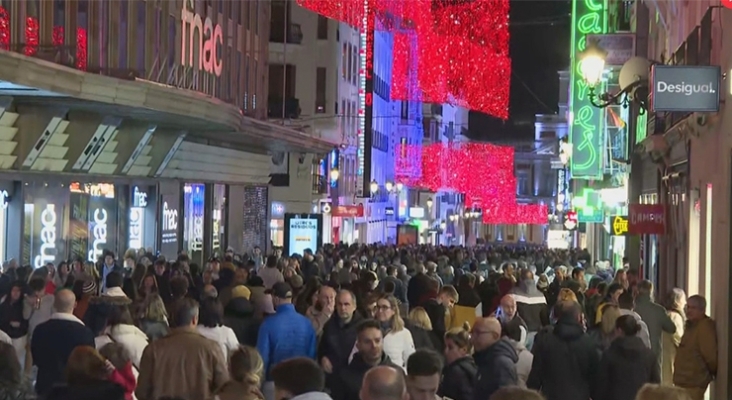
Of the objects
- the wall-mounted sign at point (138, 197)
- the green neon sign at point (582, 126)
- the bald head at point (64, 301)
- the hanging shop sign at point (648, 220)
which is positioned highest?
the green neon sign at point (582, 126)

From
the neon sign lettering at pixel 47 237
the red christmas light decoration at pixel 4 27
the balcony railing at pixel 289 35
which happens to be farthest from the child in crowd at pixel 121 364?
the balcony railing at pixel 289 35

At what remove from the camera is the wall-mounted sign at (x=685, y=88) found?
50.8ft

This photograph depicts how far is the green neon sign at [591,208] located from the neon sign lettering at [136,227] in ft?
44.4

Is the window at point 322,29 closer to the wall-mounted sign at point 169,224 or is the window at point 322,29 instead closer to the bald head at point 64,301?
the wall-mounted sign at point 169,224

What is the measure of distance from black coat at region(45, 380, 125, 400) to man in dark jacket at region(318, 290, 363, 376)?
11.5 ft

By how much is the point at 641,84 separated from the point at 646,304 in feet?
24.2

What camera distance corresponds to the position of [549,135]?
132m

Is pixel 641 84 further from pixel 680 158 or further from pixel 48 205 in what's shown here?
pixel 48 205

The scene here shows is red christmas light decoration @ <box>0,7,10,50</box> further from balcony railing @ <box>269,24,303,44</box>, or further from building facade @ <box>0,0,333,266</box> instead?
balcony railing @ <box>269,24,303,44</box>

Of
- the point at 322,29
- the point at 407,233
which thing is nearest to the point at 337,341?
the point at 322,29

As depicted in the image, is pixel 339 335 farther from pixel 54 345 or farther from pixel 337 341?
pixel 54 345

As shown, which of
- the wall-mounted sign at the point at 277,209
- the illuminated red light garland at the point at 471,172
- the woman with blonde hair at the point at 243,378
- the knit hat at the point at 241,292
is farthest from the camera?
the illuminated red light garland at the point at 471,172

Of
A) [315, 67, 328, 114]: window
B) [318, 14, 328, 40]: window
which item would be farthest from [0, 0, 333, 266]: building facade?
[315, 67, 328, 114]: window

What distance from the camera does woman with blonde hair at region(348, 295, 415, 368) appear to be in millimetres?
11133
